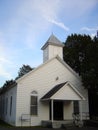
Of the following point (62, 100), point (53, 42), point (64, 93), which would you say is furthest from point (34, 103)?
point (53, 42)

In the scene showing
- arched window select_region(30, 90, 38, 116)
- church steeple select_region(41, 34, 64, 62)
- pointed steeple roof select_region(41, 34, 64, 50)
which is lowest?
arched window select_region(30, 90, 38, 116)

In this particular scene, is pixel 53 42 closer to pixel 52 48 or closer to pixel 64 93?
pixel 52 48

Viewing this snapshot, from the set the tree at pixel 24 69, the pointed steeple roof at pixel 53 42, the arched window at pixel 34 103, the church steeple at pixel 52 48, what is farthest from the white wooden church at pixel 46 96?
the tree at pixel 24 69

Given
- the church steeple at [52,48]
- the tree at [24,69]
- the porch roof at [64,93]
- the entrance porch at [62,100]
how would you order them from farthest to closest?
1. the tree at [24,69]
2. the church steeple at [52,48]
3. the porch roof at [64,93]
4. the entrance porch at [62,100]

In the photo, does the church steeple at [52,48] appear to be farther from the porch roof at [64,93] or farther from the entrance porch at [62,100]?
the porch roof at [64,93]

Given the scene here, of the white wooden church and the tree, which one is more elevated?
the tree

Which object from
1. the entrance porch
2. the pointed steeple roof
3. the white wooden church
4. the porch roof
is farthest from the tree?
the porch roof

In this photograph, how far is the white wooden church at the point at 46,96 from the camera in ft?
76.0

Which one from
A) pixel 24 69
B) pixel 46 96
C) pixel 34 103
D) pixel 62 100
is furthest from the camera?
pixel 24 69

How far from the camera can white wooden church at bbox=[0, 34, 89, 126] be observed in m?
23.2

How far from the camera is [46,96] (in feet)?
77.5

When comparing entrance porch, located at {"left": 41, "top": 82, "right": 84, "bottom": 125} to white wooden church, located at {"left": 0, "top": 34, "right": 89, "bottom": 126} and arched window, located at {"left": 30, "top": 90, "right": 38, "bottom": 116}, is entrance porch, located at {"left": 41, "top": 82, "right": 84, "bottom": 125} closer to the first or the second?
white wooden church, located at {"left": 0, "top": 34, "right": 89, "bottom": 126}

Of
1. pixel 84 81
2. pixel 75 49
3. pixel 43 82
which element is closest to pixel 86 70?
pixel 84 81

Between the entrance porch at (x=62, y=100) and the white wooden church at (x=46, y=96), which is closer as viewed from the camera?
the entrance porch at (x=62, y=100)
